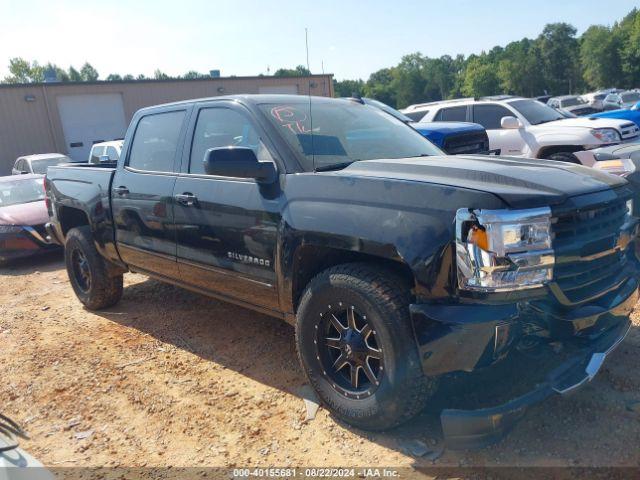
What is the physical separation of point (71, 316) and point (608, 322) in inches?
187

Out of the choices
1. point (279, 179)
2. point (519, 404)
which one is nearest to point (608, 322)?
point (519, 404)

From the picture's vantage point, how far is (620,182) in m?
3.08

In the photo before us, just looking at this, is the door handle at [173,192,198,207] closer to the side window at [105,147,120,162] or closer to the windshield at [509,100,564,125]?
the windshield at [509,100,564,125]

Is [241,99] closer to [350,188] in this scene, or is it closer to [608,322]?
[350,188]

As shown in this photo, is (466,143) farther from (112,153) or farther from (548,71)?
(548,71)

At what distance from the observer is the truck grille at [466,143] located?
26.3 feet

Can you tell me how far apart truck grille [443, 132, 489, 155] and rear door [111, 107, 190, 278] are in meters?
4.65

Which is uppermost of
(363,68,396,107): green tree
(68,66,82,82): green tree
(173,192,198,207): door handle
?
(68,66,82,82): green tree

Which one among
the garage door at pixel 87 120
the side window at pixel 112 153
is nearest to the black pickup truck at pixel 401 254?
the side window at pixel 112 153

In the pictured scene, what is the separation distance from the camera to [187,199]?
3.91 metres

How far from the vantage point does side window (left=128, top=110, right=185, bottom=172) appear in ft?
14.1

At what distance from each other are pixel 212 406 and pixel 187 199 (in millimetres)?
1436

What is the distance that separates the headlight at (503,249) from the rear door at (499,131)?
23.0 ft

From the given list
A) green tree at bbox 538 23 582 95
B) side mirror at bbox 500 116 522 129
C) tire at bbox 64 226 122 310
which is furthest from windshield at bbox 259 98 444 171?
green tree at bbox 538 23 582 95
